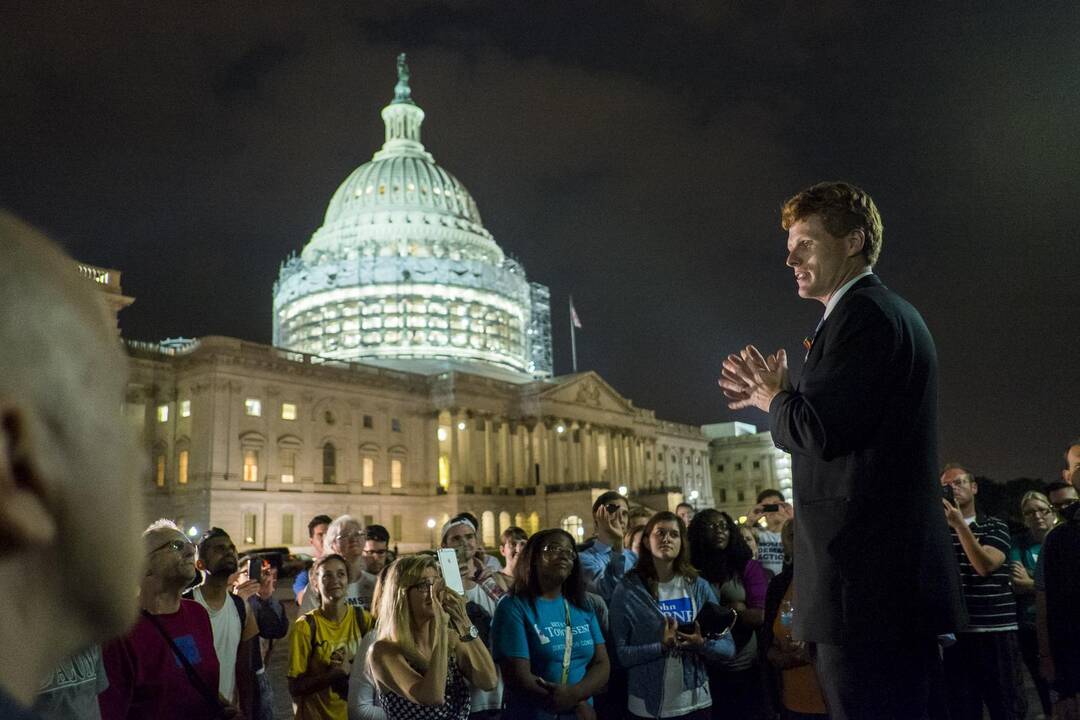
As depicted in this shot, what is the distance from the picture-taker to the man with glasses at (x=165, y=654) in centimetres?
568

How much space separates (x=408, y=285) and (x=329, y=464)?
28705 mm

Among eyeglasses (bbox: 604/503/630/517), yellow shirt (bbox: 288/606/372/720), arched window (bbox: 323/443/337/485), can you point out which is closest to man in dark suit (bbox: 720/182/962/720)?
yellow shirt (bbox: 288/606/372/720)

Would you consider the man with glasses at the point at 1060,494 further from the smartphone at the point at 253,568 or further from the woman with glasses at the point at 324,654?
the smartphone at the point at 253,568

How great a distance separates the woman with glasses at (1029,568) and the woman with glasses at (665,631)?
14.6 feet

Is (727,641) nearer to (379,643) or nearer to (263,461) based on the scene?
(379,643)

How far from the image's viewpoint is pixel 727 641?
7.62 meters

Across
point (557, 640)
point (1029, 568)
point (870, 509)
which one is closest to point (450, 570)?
point (557, 640)

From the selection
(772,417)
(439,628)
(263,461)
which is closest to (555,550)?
(439,628)

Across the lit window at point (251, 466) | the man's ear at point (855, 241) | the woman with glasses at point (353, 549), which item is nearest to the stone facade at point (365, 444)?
the lit window at point (251, 466)

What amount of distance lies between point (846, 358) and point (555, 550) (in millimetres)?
4521

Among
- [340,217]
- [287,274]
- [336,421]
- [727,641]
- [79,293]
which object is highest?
[340,217]

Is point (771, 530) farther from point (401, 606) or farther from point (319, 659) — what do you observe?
point (401, 606)

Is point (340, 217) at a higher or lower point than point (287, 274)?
higher

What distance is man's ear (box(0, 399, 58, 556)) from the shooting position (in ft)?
3.37
